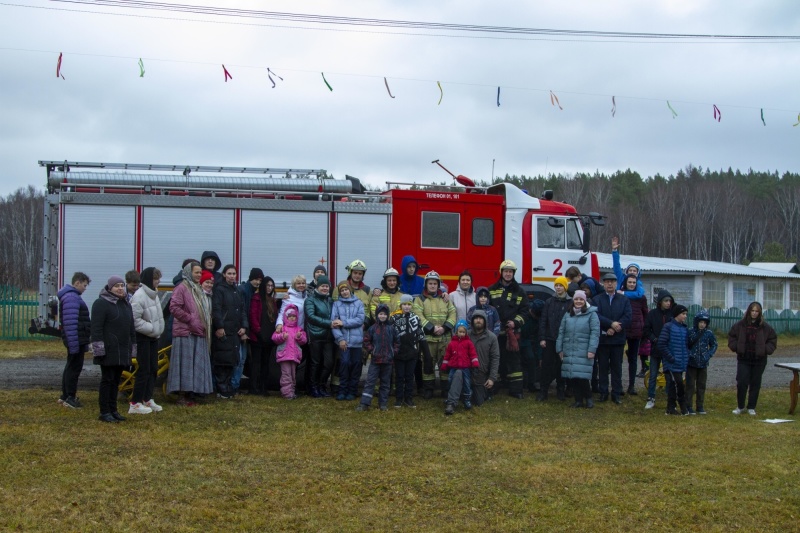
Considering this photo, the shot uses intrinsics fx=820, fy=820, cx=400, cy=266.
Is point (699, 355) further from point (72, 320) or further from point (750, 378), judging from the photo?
point (72, 320)

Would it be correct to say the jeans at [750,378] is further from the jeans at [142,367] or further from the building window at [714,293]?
the building window at [714,293]

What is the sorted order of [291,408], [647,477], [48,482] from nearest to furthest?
[48,482] < [647,477] < [291,408]

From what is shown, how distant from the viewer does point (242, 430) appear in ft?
32.0

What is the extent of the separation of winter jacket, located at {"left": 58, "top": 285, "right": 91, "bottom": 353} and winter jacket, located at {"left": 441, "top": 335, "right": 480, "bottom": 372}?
494 cm

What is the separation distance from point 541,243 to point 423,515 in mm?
9695

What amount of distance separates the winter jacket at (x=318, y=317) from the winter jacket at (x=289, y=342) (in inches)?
5.3

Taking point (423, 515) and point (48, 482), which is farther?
point (48, 482)

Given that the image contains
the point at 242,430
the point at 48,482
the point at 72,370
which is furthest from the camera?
the point at 72,370

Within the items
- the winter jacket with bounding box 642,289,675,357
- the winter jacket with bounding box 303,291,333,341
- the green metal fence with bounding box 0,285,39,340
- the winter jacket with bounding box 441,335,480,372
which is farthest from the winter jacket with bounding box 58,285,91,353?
the green metal fence with bounding box 0,285,39,340

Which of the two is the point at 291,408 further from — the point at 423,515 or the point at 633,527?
the point at 633,527

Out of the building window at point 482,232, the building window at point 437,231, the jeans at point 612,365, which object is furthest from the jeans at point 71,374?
the jeans at point 612,365

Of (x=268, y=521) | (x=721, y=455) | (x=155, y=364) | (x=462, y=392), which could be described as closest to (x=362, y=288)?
(x=462, y=392)

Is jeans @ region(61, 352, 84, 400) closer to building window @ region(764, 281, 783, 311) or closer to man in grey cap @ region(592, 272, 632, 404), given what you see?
man in grey cap @ region(592, 272, 632, 404)

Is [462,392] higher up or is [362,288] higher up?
[362,288]
